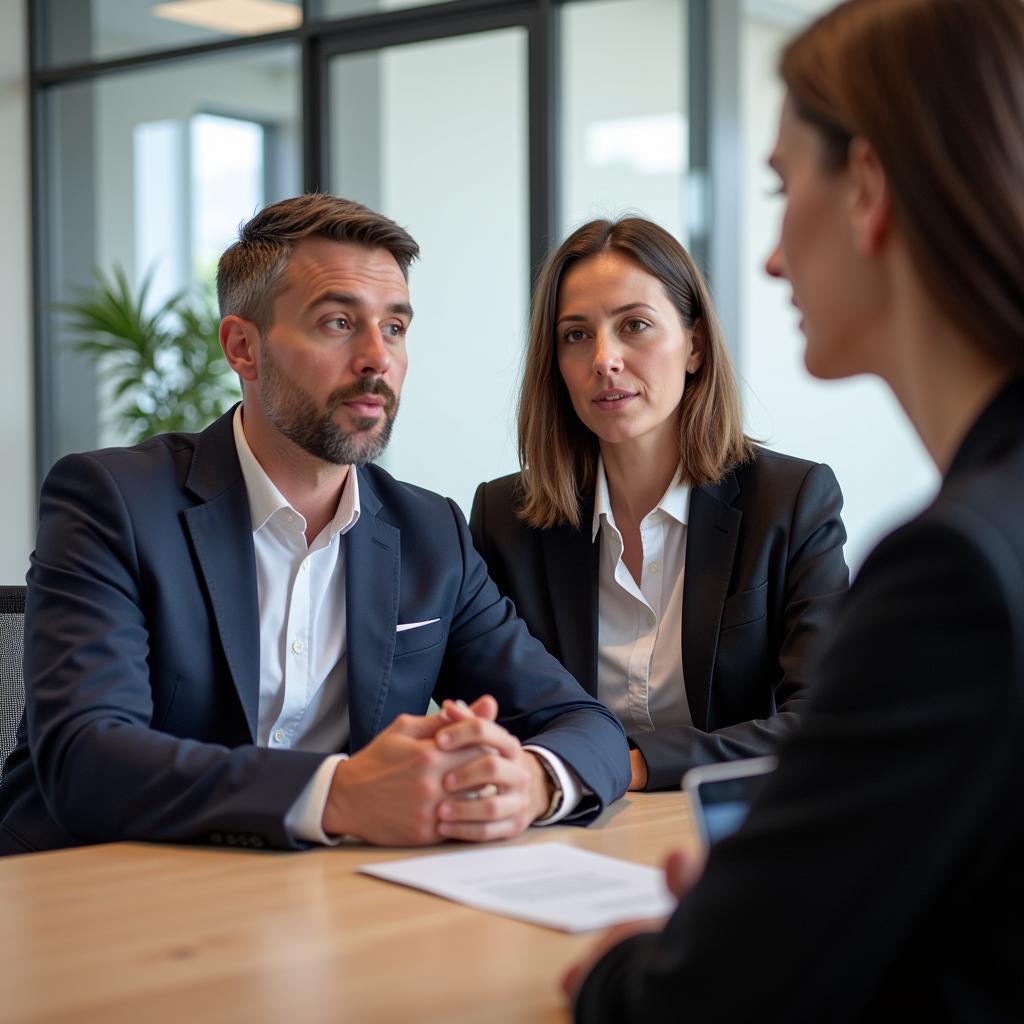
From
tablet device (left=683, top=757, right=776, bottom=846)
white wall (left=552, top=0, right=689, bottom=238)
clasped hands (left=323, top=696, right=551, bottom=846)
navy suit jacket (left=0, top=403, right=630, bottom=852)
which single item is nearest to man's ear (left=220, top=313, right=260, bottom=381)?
navy suit jacket (left=0, top=403, right=630, bottom=852)

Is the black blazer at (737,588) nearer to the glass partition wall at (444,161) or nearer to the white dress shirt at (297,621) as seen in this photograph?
the white dress shirt at (297,621)

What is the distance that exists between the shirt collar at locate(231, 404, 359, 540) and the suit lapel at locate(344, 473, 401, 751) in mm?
17

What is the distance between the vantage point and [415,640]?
2.19 metres

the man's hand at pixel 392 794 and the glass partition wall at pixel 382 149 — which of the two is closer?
the man's hand at pixel 392 794

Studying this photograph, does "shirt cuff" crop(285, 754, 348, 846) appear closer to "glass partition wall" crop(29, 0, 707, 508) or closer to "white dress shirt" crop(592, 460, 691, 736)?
"white dress shirt" crop(592, 460, 691, 736)

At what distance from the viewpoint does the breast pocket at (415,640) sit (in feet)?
7.16

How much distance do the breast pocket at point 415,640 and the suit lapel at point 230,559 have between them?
0.24 metres

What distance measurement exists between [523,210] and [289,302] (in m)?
2.89

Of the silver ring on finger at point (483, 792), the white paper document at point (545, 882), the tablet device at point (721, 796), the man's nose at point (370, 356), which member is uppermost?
the man's nose at point (370, 356)

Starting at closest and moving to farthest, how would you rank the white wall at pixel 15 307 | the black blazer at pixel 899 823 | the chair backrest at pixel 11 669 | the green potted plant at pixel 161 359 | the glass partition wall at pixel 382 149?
the black blazer at pixel 899 823 < the chair backrest at pixel 11 669 < the glass partition wall at pixel 382 149 < the green potted plant at pixel 161 359 < the white wall at pixel 15 307

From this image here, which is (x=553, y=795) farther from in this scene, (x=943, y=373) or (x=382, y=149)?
(x=382, y=149)

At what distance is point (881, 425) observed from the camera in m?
6.52

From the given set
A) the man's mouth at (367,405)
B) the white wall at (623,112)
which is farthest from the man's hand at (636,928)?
the white wall at (623,112)

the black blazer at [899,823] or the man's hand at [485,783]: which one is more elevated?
the black blazer at [899,823]
